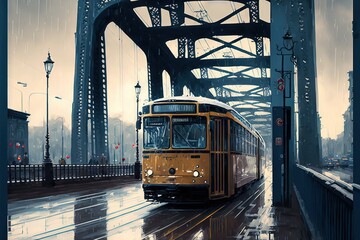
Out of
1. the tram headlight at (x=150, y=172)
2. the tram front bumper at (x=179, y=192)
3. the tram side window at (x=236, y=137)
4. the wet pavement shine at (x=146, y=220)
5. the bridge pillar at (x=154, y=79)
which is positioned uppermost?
the bridge pillar at (x=154, y=79)

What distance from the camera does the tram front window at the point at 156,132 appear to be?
62.2ft

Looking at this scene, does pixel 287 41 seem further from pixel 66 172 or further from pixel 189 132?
pixel 66 172

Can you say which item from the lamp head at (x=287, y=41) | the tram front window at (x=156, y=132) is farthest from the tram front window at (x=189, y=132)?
the lamp head at (x=287, y=41)

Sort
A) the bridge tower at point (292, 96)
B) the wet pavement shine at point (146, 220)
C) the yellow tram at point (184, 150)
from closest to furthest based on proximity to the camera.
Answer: the wet pavement shine at point (146, 220)
the yellow tram at point (184, 150)
the bridge tower at point (292, 96)

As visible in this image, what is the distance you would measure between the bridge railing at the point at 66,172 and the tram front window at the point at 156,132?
9062 millimetres

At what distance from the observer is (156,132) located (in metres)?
19.2

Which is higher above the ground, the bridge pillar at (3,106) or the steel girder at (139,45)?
the steel girder at (139,45)

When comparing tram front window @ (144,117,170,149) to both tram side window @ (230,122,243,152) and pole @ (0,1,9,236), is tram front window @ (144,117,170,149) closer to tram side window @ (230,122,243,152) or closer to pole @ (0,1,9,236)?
tram side window @ (230,122,243,152)

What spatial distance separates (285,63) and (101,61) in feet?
67.2

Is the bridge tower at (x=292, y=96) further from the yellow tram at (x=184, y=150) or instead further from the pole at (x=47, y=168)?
the pole at (x=47, y=168)

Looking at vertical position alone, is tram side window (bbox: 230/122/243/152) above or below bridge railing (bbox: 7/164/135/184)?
above

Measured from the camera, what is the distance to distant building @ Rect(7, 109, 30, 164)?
76375mm

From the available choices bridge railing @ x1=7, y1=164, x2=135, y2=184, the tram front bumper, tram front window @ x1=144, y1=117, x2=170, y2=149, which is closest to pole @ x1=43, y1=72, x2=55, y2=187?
bridge railing @ x1=7, y1=164, x2=135, y2=184

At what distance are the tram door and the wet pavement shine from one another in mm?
670
